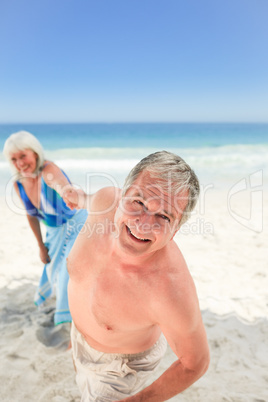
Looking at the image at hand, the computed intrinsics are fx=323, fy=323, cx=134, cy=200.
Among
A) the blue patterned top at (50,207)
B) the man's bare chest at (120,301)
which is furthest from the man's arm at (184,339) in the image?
the blue patterned top at (50,207)

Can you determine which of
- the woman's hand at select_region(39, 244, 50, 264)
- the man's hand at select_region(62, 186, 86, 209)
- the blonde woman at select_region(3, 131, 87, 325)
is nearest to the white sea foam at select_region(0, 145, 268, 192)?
the woman's hand at select_region(39, 244, 50, 264)

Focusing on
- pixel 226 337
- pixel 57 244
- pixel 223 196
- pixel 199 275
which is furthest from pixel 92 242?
pixel 223 196

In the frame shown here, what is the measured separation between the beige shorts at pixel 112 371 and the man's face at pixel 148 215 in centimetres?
69

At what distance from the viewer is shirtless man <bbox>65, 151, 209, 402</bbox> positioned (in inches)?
50.8

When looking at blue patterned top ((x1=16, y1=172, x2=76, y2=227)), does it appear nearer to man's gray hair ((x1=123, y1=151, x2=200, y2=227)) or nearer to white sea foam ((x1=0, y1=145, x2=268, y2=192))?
man's gray hair ((x1=123, y1=151, x2=200, y2=227))

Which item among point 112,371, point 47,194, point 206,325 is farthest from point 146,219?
point 206,325

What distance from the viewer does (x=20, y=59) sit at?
43781mm

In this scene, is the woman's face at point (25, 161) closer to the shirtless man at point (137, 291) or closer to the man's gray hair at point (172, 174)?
the shirtless man at point (137, 291)

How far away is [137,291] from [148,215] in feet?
1.23

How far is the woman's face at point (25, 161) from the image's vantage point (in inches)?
116

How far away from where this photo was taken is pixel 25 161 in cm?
298

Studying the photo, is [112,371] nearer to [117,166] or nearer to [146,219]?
[146,219]

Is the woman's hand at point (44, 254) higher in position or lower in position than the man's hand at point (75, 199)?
lower

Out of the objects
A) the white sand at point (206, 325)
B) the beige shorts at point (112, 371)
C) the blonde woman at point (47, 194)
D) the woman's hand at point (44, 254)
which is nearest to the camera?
the beige shorts at point (112, 371)
